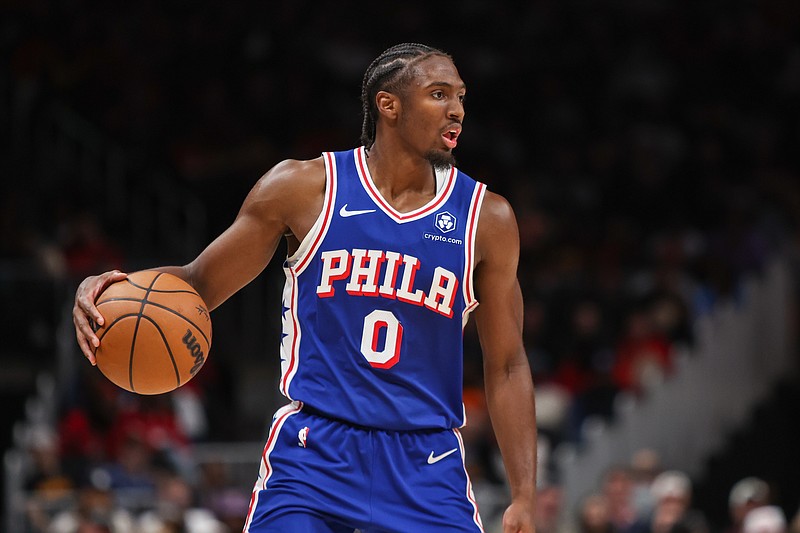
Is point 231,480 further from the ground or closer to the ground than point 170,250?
closer to the ground

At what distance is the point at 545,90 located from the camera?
55.4ft

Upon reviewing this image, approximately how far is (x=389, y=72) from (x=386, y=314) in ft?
2.98

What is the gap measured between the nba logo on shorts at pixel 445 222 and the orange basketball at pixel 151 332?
0.89 m

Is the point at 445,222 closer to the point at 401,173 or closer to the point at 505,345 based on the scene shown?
the point at 401,173

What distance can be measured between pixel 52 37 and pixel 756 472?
29.6 ft

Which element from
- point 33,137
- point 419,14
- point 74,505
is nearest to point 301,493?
point 74,505

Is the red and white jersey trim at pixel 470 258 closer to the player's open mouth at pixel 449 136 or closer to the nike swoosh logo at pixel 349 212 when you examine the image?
the player's open mouth at pixel 449 136

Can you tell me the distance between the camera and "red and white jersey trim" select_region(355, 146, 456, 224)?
4910 mm

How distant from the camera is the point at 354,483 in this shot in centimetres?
462

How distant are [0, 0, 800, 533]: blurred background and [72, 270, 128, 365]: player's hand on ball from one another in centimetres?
528

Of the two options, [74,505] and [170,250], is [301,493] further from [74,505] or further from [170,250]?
[170,250]

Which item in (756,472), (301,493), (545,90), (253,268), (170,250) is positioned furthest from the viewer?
(545,90)

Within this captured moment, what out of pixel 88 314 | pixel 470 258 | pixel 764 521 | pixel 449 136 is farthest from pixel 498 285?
pixel 764 521

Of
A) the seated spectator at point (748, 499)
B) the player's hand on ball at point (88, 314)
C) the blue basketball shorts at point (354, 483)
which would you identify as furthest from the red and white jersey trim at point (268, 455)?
the seated spectator at point (748, 499)
